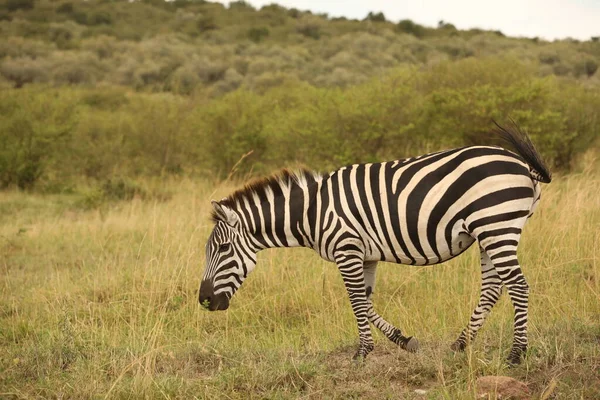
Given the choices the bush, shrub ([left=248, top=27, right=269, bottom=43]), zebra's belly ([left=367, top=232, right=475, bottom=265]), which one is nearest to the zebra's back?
zebra's belly ([left=367, top=232, right=475, bottom=265])

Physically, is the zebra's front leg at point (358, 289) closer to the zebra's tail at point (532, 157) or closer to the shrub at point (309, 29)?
the zebra's tail at point (532, 157)

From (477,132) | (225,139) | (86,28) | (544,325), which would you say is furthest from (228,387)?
(86,28)

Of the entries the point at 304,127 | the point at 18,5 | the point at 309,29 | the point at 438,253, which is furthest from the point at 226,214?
the point at 18,5

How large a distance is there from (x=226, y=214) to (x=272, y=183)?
46 cm

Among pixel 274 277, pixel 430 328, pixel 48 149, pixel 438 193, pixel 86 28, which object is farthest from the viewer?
pixel 86 28

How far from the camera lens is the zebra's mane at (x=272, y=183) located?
5.54m

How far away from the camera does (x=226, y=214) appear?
17.9 feet

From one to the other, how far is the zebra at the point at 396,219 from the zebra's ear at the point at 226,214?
0.01 metres

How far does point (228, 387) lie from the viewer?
15.2 feet

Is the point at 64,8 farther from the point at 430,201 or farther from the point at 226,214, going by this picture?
the point at 430,201

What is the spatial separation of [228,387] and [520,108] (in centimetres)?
1275

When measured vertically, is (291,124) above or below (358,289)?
above

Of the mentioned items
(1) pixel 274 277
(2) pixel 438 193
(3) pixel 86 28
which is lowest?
(1) pixel 274 277

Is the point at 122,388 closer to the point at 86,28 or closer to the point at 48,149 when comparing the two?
the point at 48,149
